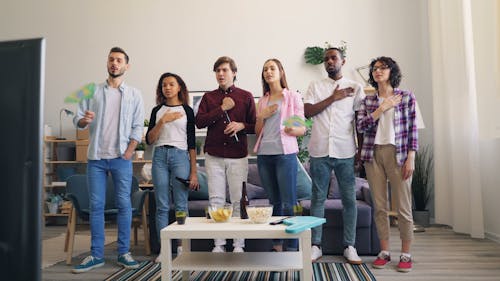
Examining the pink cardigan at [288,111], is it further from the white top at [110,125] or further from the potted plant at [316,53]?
the potted plant at [316,53]

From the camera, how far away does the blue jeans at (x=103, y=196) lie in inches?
110

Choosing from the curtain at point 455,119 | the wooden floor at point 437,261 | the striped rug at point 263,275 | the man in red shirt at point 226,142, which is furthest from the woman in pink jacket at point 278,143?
the curtain at point 455,119

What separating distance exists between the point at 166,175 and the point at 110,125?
51 centimetres

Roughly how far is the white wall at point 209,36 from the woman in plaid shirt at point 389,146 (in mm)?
2583

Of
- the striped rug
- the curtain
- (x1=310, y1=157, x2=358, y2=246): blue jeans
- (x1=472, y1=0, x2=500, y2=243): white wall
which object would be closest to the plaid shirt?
(x1=310, y1=157, x2=358, y2=246): blue jeans

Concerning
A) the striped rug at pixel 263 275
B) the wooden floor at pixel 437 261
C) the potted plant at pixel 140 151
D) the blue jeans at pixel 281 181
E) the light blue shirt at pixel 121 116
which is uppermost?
the light blue shirt at pixel 121 116

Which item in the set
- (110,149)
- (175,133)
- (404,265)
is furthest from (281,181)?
(110,149)

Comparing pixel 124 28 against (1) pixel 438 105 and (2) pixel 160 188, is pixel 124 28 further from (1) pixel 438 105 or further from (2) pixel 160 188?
(1) pixel 438 105

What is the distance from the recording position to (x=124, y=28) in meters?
5.63

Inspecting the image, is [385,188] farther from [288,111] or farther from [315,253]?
[288,111]

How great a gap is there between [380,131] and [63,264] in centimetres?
243

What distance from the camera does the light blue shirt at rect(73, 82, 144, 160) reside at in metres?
2.79

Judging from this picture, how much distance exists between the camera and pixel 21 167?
1.47 ft

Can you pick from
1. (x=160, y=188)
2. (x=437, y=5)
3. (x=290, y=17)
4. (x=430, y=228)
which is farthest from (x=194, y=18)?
(x=430, y=228)
